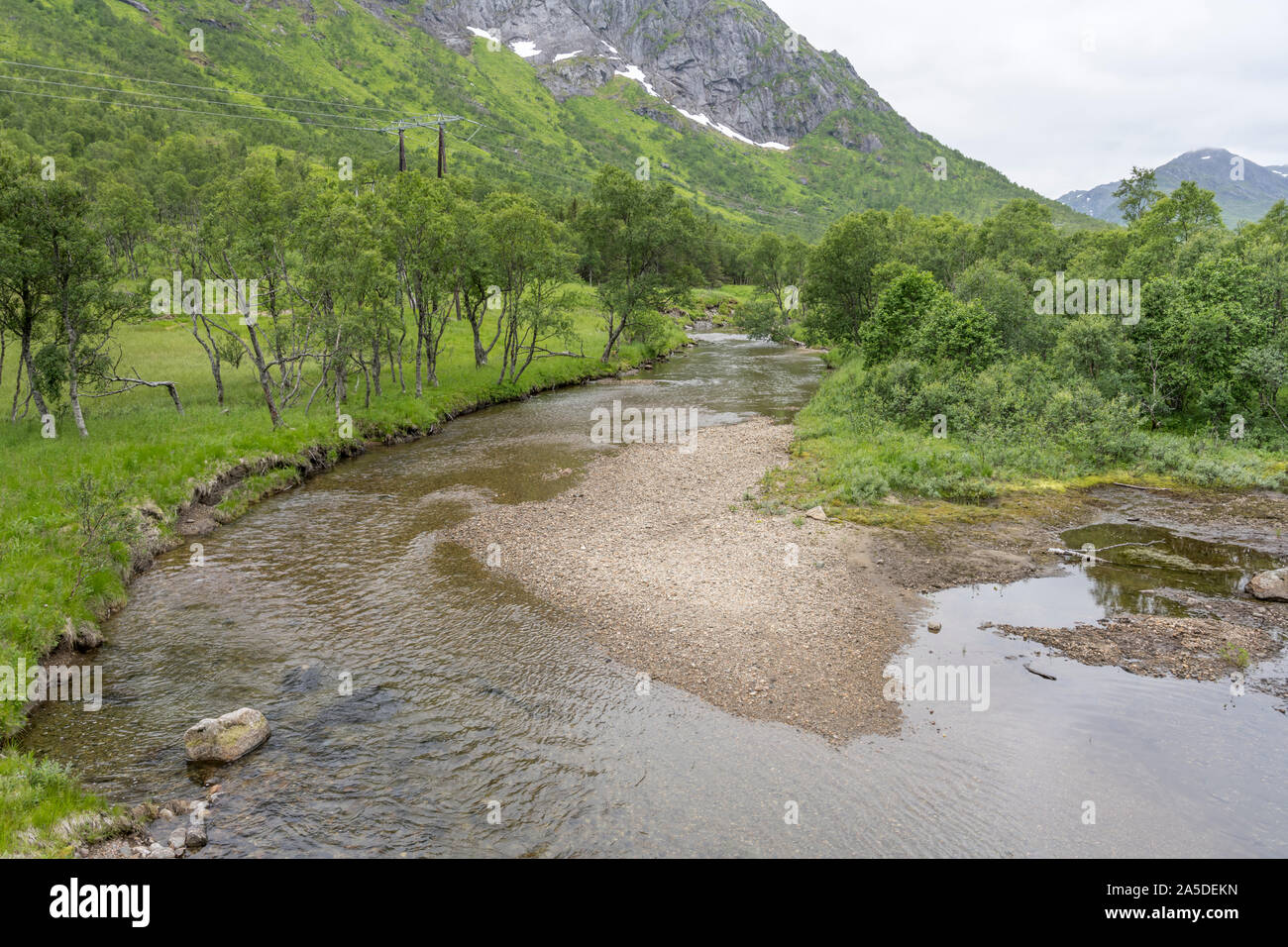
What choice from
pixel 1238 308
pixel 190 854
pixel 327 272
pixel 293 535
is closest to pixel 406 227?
pixel 327 272

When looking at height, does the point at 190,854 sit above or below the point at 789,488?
below

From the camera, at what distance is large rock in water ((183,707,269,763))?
11.9 meters

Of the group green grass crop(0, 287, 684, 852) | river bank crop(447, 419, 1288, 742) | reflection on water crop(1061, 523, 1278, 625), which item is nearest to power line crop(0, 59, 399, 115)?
green grass crop(0, 287, 684, 852)

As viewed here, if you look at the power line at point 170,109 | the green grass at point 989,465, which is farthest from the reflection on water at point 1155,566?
the power line at point 170,109

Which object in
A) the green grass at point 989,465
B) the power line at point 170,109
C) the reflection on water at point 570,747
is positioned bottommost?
the reflection on water at point 570,747

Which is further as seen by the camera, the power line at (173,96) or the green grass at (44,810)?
the power line at (173,96)

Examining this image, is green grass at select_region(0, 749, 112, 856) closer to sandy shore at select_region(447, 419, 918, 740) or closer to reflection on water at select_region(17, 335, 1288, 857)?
reflection on water at select_region(17, 335, 1288, 857)

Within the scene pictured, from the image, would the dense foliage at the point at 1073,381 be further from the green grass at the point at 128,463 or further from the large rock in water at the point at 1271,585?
the green grass at the point at 128,463

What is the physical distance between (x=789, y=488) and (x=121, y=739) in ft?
75.7

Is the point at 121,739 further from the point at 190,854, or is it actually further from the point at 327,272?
the point at 327,272

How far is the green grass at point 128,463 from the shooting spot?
14500 millimetres

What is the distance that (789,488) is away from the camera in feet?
90.4

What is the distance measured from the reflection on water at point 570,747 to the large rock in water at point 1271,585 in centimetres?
494

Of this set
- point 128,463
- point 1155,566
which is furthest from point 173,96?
point 1155,566
